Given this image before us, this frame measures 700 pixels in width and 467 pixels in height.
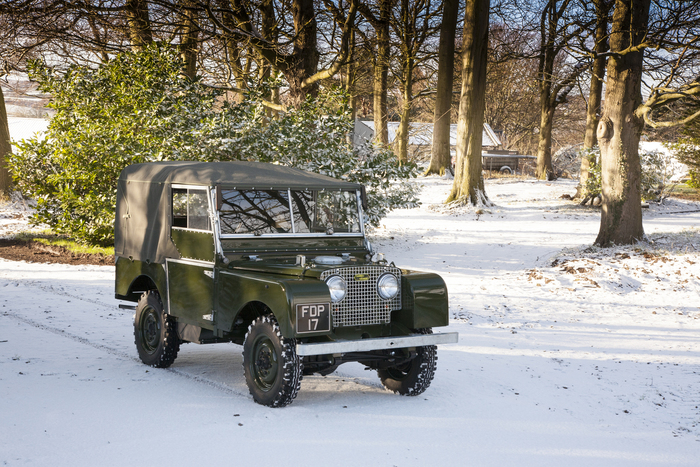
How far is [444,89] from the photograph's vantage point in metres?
26.3

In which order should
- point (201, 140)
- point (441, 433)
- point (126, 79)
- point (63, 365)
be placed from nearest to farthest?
1. point (441, 433)
2. point (63, 365)
3. point (201, 140)
4. point (126, 79)

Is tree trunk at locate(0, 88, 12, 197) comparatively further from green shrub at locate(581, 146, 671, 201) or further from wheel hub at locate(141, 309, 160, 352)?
green shrub at locate(581, 146, 671, 201)

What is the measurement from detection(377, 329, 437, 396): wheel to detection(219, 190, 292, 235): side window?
173cm

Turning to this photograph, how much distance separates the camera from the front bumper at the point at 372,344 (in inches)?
207

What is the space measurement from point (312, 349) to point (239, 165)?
8.46 feet

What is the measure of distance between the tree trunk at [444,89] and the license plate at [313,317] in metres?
21.4

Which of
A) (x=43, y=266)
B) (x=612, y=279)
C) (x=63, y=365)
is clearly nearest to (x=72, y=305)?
(x=63, y=365)

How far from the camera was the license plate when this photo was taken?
530cm

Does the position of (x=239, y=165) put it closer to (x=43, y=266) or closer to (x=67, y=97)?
(x=43, y=266)

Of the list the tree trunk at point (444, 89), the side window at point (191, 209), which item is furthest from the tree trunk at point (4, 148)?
the side window at point (191, 209)

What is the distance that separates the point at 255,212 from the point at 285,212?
1.00 ft

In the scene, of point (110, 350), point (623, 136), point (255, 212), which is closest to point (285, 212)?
point (255, 212)

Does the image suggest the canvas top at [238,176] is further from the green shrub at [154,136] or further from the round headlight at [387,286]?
the green shrub at [154,136]

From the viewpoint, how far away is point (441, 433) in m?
5.11
